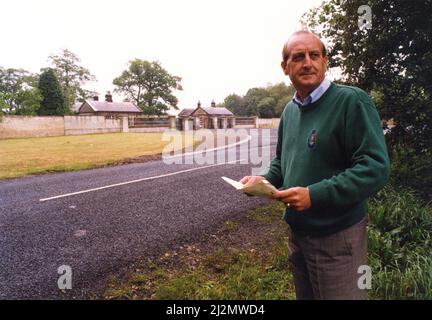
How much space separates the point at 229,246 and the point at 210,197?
257 cm

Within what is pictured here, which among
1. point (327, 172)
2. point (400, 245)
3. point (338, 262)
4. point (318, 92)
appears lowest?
point (400, 245)

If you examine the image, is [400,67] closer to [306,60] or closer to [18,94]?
[306,60]

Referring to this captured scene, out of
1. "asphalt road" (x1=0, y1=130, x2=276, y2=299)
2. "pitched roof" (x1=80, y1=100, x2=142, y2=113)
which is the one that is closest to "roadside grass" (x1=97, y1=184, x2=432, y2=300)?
"asphalt road" (x1=0, y1=130, x2=276, y2=299)

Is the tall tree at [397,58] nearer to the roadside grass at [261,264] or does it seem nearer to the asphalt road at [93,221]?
the roadside grass at [261,264]

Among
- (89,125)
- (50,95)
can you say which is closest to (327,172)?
(89,125)

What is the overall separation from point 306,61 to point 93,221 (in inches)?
179

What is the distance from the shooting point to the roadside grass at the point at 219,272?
304 cm

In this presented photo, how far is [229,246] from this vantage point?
13.9 ft

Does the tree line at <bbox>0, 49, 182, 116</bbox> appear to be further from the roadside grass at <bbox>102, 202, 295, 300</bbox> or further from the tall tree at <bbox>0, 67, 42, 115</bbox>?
the roadside grass at <bbox>102, 202, 295, 300</bbox>

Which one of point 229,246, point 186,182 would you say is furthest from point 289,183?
point 186,182

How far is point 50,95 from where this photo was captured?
40.8 meters

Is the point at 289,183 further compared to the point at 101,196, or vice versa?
the point at 101,196

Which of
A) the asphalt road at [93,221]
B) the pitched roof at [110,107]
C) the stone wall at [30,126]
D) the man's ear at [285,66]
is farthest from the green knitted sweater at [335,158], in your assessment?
the pitched roof at [110,107]
